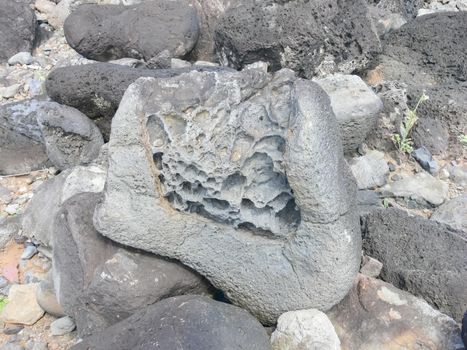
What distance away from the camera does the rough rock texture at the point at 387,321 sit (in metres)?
2.46

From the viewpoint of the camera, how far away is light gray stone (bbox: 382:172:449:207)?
371 centimetres

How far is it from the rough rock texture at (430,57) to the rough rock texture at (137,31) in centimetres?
179

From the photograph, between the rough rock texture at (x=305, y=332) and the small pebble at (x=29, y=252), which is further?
the small pebble at (x=29, y=252)

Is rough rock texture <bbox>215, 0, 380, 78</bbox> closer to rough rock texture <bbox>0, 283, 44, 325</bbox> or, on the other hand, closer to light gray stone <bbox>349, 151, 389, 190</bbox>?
light gray stone <bbox>349, 151, 389, 190</bbox>

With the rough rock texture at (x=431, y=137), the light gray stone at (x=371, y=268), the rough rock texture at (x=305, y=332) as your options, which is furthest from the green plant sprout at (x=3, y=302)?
the rough rock texture at (x=431, y=137)

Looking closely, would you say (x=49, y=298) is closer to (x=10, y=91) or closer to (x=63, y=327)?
(x=63, y=327)

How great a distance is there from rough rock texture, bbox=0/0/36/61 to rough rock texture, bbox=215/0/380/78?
287 centimetres

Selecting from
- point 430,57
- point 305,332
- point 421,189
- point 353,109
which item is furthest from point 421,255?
point 430,57

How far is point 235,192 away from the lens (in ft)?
8.26

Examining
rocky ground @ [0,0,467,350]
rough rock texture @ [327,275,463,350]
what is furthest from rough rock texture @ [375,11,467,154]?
rough rock texture @ [327,275,463,350]

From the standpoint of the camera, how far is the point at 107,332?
→ 8.02ft

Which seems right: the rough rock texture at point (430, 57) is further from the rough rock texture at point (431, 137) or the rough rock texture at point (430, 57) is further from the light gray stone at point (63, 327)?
the light gray stone at point (63, 327)

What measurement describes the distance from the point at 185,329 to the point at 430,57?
3.71m

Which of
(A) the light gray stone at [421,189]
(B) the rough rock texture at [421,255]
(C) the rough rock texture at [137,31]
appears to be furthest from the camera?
(C) the rough rock texture at [137,31]
